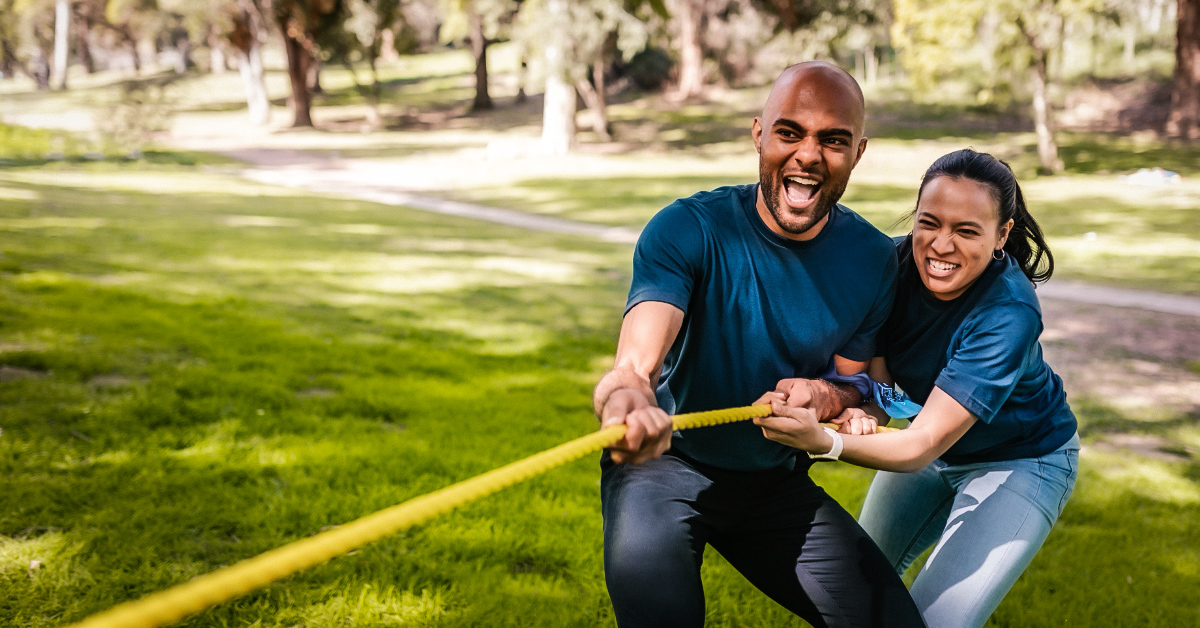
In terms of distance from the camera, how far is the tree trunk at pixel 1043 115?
2255cm

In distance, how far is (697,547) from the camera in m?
2.57

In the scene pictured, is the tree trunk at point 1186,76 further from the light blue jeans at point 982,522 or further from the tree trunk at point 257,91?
the tree trunk at point 257,91

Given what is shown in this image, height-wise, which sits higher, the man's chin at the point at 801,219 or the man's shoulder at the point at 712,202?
the man's shoulder at the point at 712,202

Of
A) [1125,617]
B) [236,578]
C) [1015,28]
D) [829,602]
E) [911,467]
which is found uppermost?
[1015,28]

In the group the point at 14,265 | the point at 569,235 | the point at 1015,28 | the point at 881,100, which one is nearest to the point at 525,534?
the point at 14,265

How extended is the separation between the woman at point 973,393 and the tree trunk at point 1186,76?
31724 mm

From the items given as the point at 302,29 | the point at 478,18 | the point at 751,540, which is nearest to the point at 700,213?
the point at 751,540

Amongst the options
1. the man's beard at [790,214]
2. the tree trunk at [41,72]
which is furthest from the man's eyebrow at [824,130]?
the tree trunk at [41,72]

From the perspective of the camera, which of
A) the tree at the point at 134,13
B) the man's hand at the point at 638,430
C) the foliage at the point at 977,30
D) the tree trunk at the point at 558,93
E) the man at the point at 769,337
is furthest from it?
the tree at the point at 134,13

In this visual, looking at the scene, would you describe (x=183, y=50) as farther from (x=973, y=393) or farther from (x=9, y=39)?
(x=973, y=393)

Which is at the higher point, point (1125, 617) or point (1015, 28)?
point (1015, 28)

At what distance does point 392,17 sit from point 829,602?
1500 inches

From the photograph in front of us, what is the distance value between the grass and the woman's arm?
1.38m

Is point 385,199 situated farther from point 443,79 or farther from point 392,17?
point 443,79
